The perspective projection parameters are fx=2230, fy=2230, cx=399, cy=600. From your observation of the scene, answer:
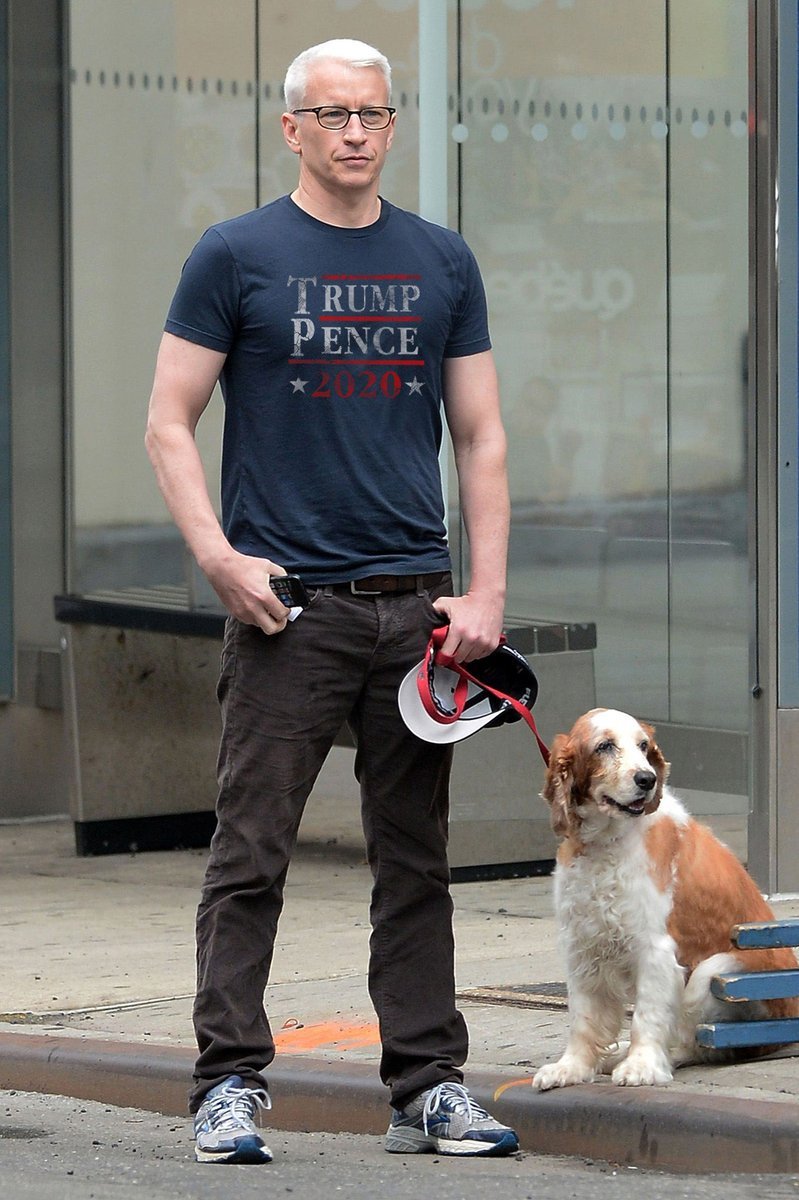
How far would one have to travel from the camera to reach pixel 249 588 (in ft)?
14.5

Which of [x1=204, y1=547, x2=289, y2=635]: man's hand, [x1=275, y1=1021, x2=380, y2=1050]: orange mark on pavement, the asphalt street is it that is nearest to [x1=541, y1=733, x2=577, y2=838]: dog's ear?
the asphalt street

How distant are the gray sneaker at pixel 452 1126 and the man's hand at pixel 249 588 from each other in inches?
40.7

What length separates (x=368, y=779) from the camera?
465 cm

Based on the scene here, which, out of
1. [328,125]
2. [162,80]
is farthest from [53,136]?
[328,125]

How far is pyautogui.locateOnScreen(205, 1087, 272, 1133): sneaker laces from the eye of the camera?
4445 millimetres

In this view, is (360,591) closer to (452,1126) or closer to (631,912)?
(631,912)

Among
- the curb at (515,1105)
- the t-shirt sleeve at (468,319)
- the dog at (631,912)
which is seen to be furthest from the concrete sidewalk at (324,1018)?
the t-shirt sleeve at (468,319)

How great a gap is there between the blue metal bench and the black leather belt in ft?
3.61

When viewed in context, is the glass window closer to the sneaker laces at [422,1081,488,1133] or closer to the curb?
the curb

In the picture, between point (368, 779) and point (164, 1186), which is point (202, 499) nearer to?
point (368, 779)

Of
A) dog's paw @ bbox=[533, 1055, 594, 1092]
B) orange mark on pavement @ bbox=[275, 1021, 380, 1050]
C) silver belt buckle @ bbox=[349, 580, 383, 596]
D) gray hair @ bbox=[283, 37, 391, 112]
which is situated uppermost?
gray hair @ bbox=[283, 37, 391, 112]

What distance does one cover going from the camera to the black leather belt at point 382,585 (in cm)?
457

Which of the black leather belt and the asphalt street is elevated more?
the black leather belt

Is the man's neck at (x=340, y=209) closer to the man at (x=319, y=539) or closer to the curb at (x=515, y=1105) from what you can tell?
the man at (x=319, y=539)
